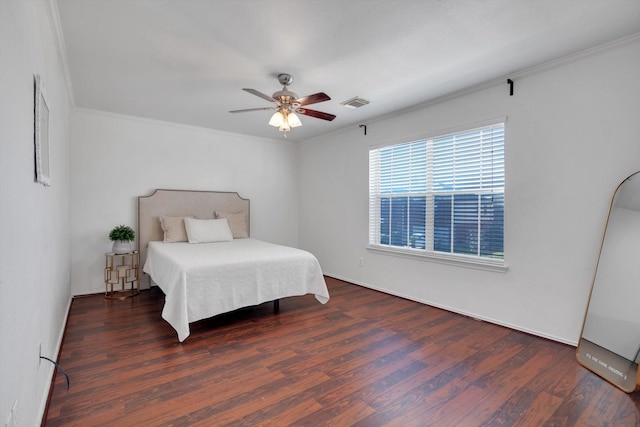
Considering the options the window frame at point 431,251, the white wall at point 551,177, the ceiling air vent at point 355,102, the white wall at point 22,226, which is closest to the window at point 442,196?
the window frame at point 431,251

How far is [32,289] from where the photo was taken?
1.48m

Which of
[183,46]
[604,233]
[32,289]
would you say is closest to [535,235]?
[604,233]

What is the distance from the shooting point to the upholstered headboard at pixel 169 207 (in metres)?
4.44

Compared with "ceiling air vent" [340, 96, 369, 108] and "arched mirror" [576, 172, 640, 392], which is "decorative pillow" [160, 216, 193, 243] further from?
"arched mirror" [576, 172, 640, 392]

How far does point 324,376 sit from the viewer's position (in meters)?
2.18

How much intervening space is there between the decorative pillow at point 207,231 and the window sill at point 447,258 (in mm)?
2146

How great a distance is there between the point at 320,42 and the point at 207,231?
9.79 ft

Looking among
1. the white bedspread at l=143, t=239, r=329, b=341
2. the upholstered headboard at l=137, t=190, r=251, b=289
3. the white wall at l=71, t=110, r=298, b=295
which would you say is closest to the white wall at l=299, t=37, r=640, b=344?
the white bedspread at l=143, t=239, r=329, b=341

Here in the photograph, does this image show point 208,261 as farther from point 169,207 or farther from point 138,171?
point 138,171

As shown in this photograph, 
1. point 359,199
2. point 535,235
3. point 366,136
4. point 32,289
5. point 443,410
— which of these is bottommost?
point 443,410

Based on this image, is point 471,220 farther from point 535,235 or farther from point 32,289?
point 32,289

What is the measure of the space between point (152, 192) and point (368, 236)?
3.20 meters

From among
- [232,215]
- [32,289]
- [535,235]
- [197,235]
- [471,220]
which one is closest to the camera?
[32,289]

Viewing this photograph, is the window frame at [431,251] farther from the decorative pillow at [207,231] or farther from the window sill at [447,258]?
the decorative pillow at [207,231]
